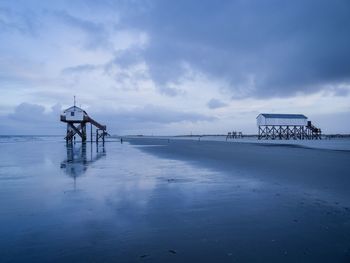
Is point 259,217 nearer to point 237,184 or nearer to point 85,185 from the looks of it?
point 237,184

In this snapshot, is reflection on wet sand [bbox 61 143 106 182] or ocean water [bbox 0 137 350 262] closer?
ocean water [bbox 0 137 350 262]

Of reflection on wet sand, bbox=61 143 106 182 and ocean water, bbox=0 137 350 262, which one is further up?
reflection on wet sand, bbox=61 143 106 182

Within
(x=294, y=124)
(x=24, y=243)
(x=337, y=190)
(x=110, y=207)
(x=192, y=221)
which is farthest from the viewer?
(x=294, y=124)

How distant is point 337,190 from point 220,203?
526 cm

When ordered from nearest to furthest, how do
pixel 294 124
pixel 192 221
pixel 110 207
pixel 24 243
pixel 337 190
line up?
1. pixel 24 243
2. pixel 192 221
3. pixel 110 207
4. pixel 337 190
5. pixel 294 124

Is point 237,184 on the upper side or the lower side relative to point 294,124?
lower

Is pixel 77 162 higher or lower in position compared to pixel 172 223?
higher

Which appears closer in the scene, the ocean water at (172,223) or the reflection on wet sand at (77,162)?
the ocean water at (172,223)

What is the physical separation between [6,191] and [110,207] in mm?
5322

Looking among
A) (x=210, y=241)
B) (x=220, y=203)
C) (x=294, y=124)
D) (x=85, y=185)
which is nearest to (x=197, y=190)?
(x=220, y=203)

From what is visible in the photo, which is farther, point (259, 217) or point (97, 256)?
point (259, 217)

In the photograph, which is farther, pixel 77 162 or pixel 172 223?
pixel 77 162

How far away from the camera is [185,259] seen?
5.03 m

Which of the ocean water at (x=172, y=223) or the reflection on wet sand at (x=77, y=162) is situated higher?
the reflection on wet sand at (x=77, y=162)
